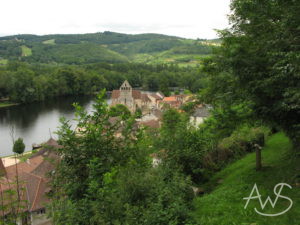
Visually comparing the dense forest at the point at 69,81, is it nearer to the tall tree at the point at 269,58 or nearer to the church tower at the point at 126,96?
the church tower at the point at 126,96

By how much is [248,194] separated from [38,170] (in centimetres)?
2023

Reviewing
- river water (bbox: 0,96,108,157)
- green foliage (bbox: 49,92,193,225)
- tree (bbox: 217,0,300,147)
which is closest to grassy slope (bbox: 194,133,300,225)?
green foliage (bbox: 49,92,193,225)

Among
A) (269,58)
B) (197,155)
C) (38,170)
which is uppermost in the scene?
(269,58)

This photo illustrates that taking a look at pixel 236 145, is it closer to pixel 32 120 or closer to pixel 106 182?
pixel 106 182

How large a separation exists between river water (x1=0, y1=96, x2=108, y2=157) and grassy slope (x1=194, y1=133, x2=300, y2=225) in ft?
101

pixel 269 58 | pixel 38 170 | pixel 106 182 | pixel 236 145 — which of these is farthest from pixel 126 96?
pixel 106 182

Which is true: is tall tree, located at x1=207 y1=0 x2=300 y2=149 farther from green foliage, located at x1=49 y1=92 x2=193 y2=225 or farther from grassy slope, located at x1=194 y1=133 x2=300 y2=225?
green foliage, located at x1=49 y1=92 x2=193 y2=225

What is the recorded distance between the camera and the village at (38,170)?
5.09 meters

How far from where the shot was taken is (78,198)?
20.6 ft

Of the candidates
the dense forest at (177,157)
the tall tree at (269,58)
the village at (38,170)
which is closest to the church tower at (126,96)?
the village at (38,170)

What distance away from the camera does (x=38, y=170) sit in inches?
908

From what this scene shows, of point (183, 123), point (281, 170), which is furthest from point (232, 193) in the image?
point (183, 123)

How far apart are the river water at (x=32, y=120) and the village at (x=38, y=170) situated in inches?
327

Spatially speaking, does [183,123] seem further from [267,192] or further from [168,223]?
[168,223]
